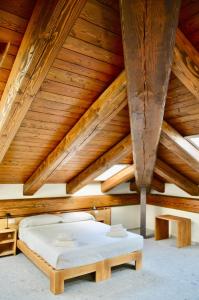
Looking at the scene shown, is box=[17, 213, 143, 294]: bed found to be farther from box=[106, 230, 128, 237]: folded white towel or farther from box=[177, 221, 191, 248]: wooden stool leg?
box=[177, 221, 191, 248]: wooden stool leg

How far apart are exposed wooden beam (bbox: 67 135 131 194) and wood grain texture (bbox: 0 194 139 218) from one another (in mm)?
312

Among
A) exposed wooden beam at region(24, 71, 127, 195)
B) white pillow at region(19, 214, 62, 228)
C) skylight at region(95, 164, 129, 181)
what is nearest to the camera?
exposed wooden beam at region(24, 71, 127, 195)

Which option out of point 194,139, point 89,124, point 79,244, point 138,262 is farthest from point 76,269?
point 194,139

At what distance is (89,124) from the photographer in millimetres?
2697

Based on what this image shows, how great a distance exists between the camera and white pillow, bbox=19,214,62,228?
164 inches

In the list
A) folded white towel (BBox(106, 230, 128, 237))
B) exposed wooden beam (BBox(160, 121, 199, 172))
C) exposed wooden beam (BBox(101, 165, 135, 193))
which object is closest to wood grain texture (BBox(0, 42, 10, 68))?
exposed wooden beam (BBox(160, 121, 199, 172))

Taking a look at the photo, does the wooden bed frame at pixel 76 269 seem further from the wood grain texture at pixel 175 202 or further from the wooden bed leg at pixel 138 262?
the wood grain texture at pixel 175 202

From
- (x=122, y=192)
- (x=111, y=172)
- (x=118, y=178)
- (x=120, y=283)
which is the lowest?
(x=120, y=283)

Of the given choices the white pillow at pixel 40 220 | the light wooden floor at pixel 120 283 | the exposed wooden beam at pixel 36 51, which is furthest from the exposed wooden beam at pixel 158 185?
the exposed wooden beam at pixel 36 51

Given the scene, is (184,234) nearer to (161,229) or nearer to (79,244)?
(161,229)

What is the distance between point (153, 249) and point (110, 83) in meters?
3.53

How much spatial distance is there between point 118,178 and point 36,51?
406 centimetres

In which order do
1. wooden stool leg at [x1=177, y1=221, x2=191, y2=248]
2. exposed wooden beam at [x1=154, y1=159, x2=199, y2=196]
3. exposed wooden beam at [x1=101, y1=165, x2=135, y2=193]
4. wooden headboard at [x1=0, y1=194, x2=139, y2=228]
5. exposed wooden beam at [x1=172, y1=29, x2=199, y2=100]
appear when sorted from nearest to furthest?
exposed wooden beam at [x1=172, y1=29, x2=199, y2=100] < wooden headboard at [x1=0, y1=194, x2=139, y2=228] < exposed wooden beam at [x1=154, y1=159, x2=199, y2=196] < wooden stool leg at [x1=177, y1=221, x2=191, y2=248] < exposed wooden beam at [x1=101, y1=165, x2=135, y2=193]

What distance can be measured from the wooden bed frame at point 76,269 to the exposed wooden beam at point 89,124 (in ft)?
4.29
